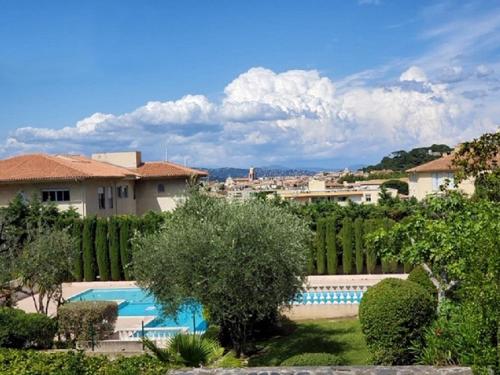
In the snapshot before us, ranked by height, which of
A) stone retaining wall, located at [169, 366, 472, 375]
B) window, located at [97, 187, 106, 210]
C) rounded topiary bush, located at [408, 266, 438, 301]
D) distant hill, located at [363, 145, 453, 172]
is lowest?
stone retaining wall, located at [169, 366, 472, 375]

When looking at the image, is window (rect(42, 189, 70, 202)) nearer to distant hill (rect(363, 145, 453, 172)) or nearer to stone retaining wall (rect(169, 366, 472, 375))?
stone retaining wall (rect(169, 366, 472, 375))

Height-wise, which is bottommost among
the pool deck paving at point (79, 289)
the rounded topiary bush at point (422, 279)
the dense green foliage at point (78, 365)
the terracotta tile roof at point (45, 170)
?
the pool deck paving at point (79, 289)

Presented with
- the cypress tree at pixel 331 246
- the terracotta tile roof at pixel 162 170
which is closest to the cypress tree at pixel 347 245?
the cypress tree at pixel 331 246

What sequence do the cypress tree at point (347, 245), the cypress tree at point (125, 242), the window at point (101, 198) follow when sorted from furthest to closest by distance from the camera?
the window at point (101, 198), the cypress tree at point (125, 242), the cypress tree at point (347, 245)

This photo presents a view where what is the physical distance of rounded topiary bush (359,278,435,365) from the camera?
12.3 meters

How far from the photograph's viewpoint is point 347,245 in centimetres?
3125

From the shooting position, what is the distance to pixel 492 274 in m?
9.59

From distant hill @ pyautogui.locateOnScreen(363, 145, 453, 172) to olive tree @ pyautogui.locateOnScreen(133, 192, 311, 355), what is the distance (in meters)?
92.9

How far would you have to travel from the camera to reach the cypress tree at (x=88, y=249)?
32.0 m

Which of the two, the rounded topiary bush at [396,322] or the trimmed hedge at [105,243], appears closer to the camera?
the rounded topiary bush at [396,322]

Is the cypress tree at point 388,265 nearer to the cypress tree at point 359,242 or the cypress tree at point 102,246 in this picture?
the cypress tree at point 359,242

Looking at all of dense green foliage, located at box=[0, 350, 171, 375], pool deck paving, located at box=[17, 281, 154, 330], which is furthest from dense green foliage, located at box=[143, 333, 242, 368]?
pool deck paving, located at box=[17, 281, 154, 330]

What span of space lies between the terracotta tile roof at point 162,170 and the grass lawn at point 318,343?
85.6 feet

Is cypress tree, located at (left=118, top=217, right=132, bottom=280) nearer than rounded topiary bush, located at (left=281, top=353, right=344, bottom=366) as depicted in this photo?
No
